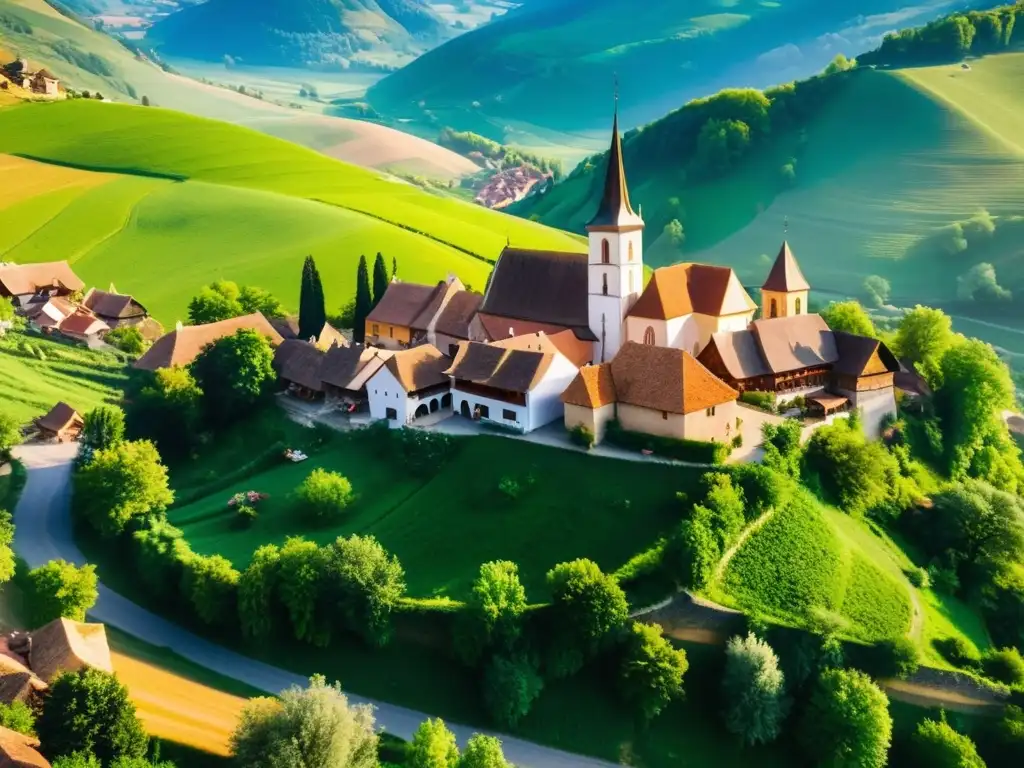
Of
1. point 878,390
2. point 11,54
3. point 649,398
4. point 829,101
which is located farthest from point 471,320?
point 11,54

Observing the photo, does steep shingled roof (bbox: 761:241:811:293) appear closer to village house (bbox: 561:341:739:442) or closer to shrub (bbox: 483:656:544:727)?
village house (bbox: 561:341:739:442)

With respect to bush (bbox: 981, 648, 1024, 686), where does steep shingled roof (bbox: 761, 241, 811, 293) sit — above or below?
above

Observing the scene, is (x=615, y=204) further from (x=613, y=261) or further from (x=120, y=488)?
(x=120, y=488)

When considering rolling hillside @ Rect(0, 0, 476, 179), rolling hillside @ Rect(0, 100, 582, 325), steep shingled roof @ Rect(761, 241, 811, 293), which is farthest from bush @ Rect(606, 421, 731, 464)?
rolling hillside @ Rect(0, 0, 476, 179)

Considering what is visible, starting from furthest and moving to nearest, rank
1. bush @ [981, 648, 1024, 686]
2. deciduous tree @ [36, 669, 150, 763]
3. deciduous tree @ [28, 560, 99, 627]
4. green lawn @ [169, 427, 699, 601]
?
green lawn @ [169, 427, 699, 601] < bush @ [981, 648, 1024, 686] < deciduous tree @ [28, 560, 99, 627] < deciduous tree @ [36, 669, 150, 763]

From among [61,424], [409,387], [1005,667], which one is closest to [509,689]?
[409,387]

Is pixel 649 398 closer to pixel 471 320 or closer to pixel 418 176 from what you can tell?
pixel 471 320
